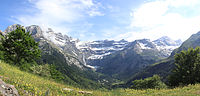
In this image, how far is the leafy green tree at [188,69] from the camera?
115 feet

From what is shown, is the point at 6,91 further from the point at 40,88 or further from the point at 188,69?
the point at 188,69

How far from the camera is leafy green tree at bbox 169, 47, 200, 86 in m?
35.1

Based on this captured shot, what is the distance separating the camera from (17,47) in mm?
37750

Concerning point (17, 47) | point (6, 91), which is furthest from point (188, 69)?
point (17, 47)

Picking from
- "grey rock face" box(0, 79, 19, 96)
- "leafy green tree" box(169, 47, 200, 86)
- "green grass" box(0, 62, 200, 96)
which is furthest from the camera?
"leafy green tree" box(169, 47, 200, 86)

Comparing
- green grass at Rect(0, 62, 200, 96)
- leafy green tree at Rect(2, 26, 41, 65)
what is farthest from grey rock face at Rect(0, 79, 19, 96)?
leafy green tree at Rect(2, 26, 41, 65)

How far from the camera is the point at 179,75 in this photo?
124 feet

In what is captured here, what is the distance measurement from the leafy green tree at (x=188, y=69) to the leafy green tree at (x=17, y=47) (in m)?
42.1

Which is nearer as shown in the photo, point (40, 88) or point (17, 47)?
point (40, 88)

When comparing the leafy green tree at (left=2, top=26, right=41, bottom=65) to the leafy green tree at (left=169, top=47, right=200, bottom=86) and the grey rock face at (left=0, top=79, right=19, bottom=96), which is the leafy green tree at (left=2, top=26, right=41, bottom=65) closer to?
the grey rock face at (left=0, top=79, right=19, bottom=96)

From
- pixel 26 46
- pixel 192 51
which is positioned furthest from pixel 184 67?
pixel 26 46

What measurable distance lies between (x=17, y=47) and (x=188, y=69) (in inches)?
1831

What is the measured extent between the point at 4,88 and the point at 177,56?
4343cm

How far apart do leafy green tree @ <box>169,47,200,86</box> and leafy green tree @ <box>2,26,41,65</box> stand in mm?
42111
